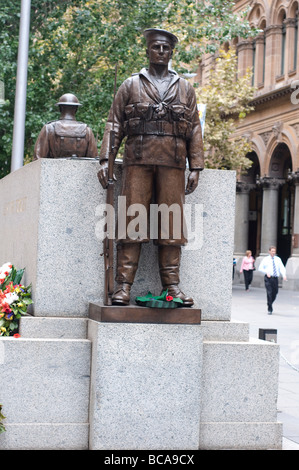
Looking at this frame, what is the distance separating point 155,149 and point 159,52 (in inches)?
31.5

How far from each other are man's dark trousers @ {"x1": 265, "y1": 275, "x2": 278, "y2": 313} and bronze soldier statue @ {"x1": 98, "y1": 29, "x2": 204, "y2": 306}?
1543 cm

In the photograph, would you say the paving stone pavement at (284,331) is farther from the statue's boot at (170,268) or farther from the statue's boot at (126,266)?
the statue's boot at (126,266)

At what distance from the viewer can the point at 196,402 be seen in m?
6.37

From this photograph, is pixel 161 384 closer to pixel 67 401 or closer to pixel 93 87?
pixel 67 401

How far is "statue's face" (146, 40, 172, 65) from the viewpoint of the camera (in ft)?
21.4

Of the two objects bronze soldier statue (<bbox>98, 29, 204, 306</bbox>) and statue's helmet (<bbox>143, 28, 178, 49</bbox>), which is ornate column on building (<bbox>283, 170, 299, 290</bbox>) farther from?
statue's helmet (<bbox>143, 28, 178, 49</bbox>)

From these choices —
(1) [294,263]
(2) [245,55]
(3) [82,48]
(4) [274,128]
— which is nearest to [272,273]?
(3) [82,48]

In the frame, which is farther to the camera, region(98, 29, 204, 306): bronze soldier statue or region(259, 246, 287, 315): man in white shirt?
region(259, 246, 287, 315): man in white shirt

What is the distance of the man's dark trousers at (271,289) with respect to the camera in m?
21.7

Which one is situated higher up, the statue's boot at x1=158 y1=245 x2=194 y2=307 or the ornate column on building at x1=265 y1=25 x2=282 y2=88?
the ornate column on building at x1=265 y1=25 x2=282 y2=88

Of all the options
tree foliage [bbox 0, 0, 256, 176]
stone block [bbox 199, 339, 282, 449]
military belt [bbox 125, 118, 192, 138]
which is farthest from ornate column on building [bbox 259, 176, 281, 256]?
military belt [bbox 125, 118, 192, 138]

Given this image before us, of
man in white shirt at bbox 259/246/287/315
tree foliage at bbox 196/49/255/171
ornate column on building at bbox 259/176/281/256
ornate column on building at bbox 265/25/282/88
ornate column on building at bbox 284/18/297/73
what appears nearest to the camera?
man in white shirt at bbox 259/246/287/315

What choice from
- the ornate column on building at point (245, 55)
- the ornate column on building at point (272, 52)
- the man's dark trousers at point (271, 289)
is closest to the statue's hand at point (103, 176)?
the man's dark trousers at point (271, 289)

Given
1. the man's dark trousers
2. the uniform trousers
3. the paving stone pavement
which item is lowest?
the paving stone pavement
